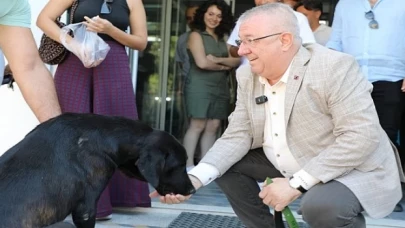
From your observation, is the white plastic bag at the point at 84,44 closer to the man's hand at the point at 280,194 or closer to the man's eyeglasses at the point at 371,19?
the man's hand at the point at 280,194

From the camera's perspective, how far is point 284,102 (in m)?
2.70

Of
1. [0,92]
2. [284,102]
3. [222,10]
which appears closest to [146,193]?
[0,92]

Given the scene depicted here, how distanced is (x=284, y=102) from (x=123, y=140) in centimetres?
86

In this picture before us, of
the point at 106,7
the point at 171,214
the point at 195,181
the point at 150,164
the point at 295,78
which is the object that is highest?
the point at 106,7

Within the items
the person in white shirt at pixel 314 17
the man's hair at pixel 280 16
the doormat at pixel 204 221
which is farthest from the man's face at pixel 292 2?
the man's hair at pixel 280 16

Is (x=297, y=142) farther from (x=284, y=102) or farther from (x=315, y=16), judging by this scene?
(x=315, y=16)

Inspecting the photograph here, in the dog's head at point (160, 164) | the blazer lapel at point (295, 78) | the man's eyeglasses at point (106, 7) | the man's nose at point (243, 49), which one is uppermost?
the man's eyeglasses at point (106, 7)

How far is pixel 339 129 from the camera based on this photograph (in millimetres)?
2582

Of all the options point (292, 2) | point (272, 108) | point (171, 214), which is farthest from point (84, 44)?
point (292, 2)

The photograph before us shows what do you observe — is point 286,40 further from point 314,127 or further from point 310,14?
point 310,14

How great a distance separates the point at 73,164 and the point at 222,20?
12.5ft

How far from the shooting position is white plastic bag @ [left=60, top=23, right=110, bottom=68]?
11.0 feet

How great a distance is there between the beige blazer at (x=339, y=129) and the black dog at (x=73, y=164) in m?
0.66

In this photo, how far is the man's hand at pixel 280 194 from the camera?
2.57 metres
